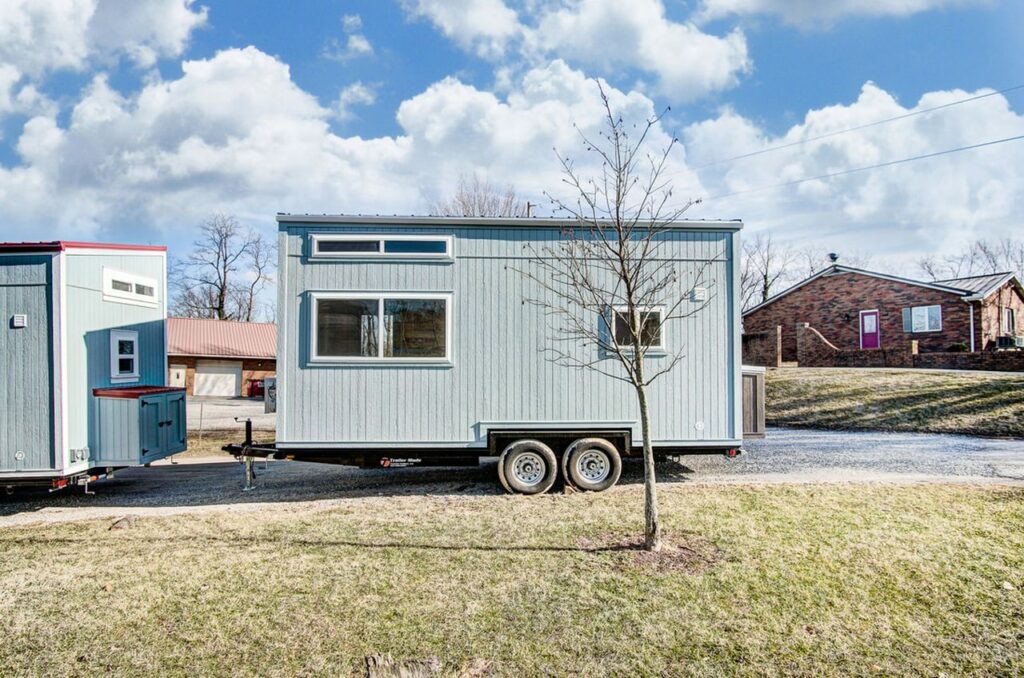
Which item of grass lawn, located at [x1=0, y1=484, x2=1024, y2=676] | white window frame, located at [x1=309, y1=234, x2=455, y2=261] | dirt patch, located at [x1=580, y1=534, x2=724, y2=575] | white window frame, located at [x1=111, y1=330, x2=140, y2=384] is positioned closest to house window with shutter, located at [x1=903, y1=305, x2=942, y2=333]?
grass lawn, located at [x1=0, y1=484, x2=1024, y2=676]

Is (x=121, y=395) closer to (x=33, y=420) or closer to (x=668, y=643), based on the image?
(x=33, y=420)

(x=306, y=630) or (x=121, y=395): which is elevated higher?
(x=121, y=395)

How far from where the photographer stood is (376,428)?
7.31 meters

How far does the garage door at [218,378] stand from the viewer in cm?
3259


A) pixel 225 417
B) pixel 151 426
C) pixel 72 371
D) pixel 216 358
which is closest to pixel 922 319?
pixel 225 417

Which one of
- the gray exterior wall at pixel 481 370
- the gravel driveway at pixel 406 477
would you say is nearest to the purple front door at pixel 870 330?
the gravel driveway at pixel 406 477

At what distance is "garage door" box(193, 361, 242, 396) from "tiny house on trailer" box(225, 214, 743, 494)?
93.3 feet

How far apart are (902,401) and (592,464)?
11.9 metres

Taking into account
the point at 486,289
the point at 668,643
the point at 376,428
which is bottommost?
the point at 668,643

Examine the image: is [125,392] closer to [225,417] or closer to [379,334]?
[379,334]

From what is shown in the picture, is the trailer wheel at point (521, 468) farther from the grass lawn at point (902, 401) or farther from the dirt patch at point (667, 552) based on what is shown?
the grass lawn at point (902, 401)

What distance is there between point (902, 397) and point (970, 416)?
2.11 m

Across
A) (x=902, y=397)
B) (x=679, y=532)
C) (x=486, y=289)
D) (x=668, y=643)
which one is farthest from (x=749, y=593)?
(x=902, y=397)

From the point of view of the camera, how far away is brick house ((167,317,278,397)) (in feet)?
105
